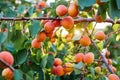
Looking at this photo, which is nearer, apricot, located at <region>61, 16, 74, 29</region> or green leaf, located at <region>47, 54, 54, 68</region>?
apricot, located at <region>61, 16, 74, 29</region>

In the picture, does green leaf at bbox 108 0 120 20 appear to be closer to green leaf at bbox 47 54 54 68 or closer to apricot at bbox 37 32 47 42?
apricot at bbox 37 32 47 42

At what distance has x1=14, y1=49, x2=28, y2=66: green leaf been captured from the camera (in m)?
1.46

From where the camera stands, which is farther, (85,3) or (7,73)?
(7,73)

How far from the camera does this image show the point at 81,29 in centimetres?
152

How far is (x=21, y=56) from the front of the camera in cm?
147

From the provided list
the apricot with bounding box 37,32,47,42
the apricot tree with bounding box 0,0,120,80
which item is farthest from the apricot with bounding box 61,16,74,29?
the apricot with bounding box 37,32,47,42

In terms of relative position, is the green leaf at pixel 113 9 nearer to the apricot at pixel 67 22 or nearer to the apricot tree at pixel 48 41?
the apricot tree at pixel 48 41

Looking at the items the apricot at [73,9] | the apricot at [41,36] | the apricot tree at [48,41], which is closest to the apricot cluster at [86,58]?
the apricot tree at [48,41]

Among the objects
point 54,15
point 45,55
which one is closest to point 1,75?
point 45,55

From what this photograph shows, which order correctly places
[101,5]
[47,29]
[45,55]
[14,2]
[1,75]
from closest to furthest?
1. [101,5]
2. [47,29]
3. [1,75]
4. [45,55]
5. [14,2]

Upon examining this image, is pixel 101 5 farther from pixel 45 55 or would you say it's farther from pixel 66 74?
pixel 66 74

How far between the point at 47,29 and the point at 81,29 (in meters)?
0.23

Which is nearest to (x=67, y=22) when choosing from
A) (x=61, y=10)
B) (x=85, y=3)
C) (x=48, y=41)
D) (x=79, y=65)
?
(x=61, y=10)

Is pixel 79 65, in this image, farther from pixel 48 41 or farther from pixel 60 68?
Answer: pixel 48 41
